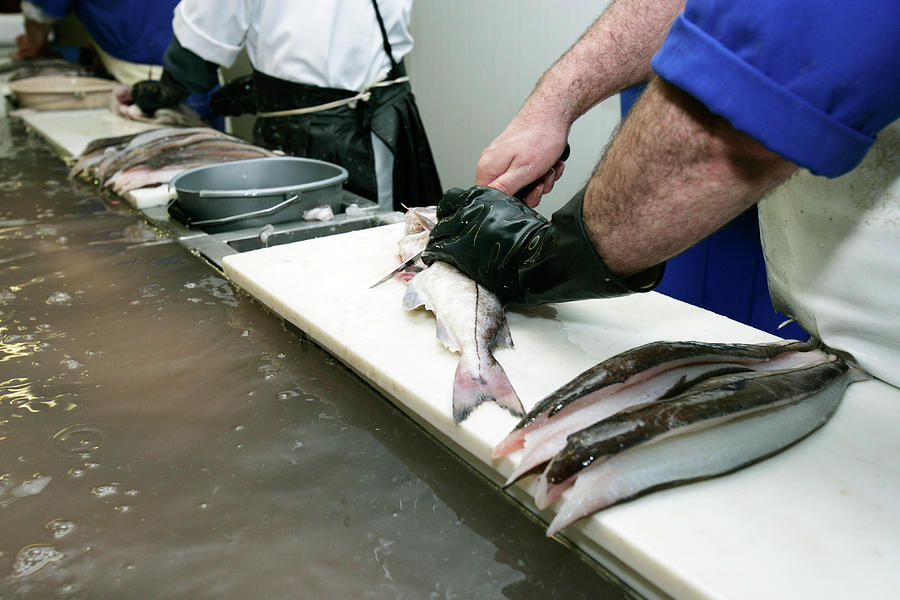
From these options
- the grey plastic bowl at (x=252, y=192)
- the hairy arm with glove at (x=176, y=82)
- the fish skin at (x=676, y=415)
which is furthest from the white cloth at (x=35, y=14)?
the fish skin at (x=676, y=415)

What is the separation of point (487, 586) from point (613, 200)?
642 mm

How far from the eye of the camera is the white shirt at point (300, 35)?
3.38 meters

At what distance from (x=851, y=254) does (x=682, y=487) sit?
0.63 meters

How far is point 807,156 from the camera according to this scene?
822 mm

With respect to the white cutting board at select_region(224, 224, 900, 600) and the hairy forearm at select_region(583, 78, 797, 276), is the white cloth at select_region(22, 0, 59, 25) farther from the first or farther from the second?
the hairy forearm at select_region(583, 78, 797, 276)

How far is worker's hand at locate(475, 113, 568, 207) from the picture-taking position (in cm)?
193

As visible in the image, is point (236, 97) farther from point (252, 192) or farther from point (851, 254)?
point (851, 254)

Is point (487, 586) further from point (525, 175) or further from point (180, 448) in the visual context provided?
point (525, 175)

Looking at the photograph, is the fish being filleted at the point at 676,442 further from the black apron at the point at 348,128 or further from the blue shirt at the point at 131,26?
the blue shirt at the point at 131,26

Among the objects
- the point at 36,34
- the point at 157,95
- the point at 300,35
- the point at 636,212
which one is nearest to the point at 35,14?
the point at 36,34

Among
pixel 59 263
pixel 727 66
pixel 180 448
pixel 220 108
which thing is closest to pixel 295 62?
pixel 220 108

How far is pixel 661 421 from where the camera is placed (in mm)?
942

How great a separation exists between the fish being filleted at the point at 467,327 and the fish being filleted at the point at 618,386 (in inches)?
5.0

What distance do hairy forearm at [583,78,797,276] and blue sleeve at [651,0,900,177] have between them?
0.18 feet
